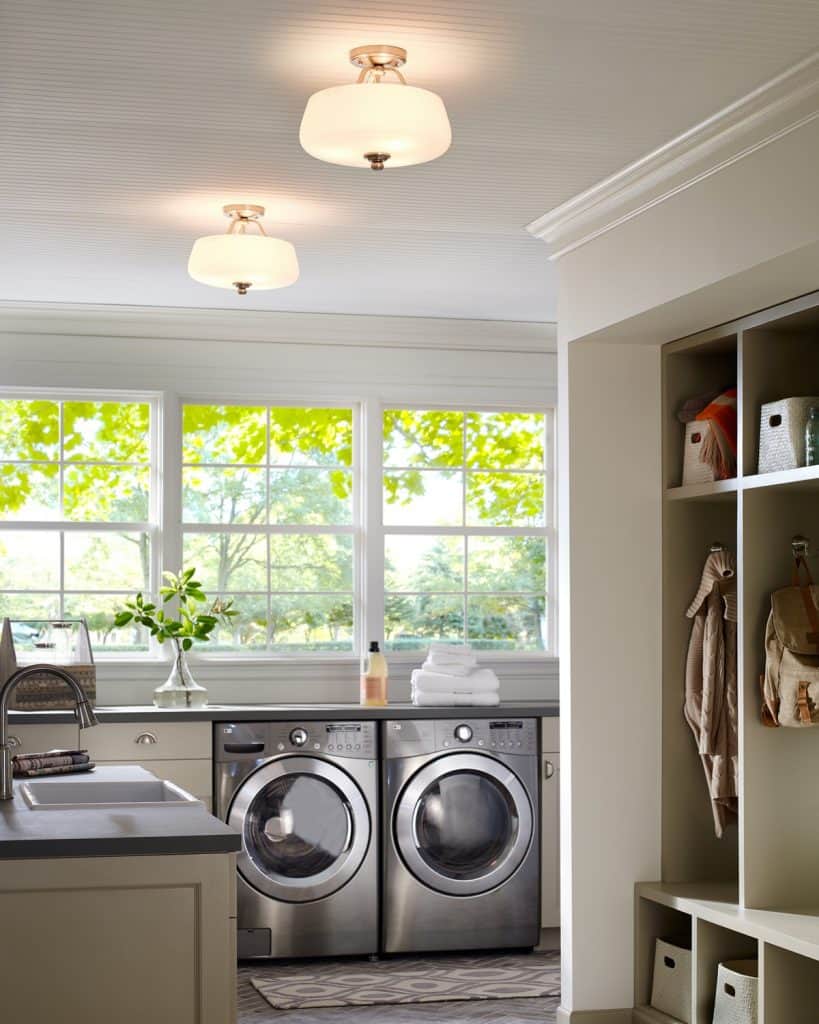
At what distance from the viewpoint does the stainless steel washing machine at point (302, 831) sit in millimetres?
5203

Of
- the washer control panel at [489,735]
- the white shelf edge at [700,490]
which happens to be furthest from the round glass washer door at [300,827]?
the white shelf edge at [700,490]

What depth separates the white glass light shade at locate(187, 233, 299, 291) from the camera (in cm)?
387

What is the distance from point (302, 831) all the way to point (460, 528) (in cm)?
162

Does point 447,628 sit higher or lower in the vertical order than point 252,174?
lower

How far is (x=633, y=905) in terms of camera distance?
14.5ft

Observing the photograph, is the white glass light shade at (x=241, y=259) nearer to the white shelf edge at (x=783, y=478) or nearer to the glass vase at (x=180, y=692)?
the white shelf edge at (x=783, y=478)

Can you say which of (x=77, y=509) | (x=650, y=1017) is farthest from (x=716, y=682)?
(x=77, y=509)

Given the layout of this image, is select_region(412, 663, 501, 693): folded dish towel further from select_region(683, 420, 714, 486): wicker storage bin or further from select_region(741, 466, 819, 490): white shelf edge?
select_region(741, 466, 819, 490): white shelf edge

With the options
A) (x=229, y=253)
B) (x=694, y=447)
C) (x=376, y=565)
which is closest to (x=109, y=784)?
(x=229, y=253)

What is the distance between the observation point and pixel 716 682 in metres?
4.35

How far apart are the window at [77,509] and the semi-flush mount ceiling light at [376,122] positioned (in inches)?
125

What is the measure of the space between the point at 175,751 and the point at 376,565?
52.1 inches

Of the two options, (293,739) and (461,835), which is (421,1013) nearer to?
(461,835)

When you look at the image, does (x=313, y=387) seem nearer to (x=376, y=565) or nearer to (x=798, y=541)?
(x=376, y=565)
